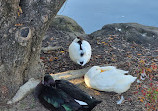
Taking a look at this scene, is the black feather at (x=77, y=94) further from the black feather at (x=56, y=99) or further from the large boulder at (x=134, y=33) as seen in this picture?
the large boulder at (x=134, y=33)

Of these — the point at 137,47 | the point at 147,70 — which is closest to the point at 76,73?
the point at 147,70

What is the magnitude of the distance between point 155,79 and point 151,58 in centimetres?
77

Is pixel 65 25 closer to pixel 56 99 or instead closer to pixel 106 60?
pixel 106 60

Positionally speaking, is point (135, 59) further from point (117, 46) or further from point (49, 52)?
point (49, 52)

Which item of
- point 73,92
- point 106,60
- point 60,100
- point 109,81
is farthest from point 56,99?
point 106,60

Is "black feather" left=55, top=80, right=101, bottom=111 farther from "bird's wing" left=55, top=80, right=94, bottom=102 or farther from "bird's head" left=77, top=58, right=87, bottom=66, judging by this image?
"bird's head" left=77, top=58, right=87, bottom=66

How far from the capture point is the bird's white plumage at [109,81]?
2951mm

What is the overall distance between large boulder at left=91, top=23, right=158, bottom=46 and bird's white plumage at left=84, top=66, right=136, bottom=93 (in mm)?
2100

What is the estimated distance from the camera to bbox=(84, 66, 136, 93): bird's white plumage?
295cm

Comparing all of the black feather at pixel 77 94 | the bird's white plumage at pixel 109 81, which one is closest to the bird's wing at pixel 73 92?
the black feather at pixel 77 94

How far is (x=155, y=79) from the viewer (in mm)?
3537

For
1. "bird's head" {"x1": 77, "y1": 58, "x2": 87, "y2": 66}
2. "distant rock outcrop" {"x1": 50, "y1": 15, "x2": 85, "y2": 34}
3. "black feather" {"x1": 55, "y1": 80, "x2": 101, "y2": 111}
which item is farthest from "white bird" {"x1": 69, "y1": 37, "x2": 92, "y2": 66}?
"distant rock outcrop" {"x1": 50, "y1": 15, "x2": 85, "y2": 34}

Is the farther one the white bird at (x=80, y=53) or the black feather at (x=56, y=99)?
the white bird at (x=80, y=53)

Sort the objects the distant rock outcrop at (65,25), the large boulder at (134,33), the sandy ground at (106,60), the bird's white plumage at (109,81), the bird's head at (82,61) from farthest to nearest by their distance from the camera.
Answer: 1. the distant rock outcrop at (65,25)
2. the large boulder at (134,33)
3. the bird's head at (82,61)
4. the bird's white plumage at (109,81)
5. the sandy ground at (106,60)
